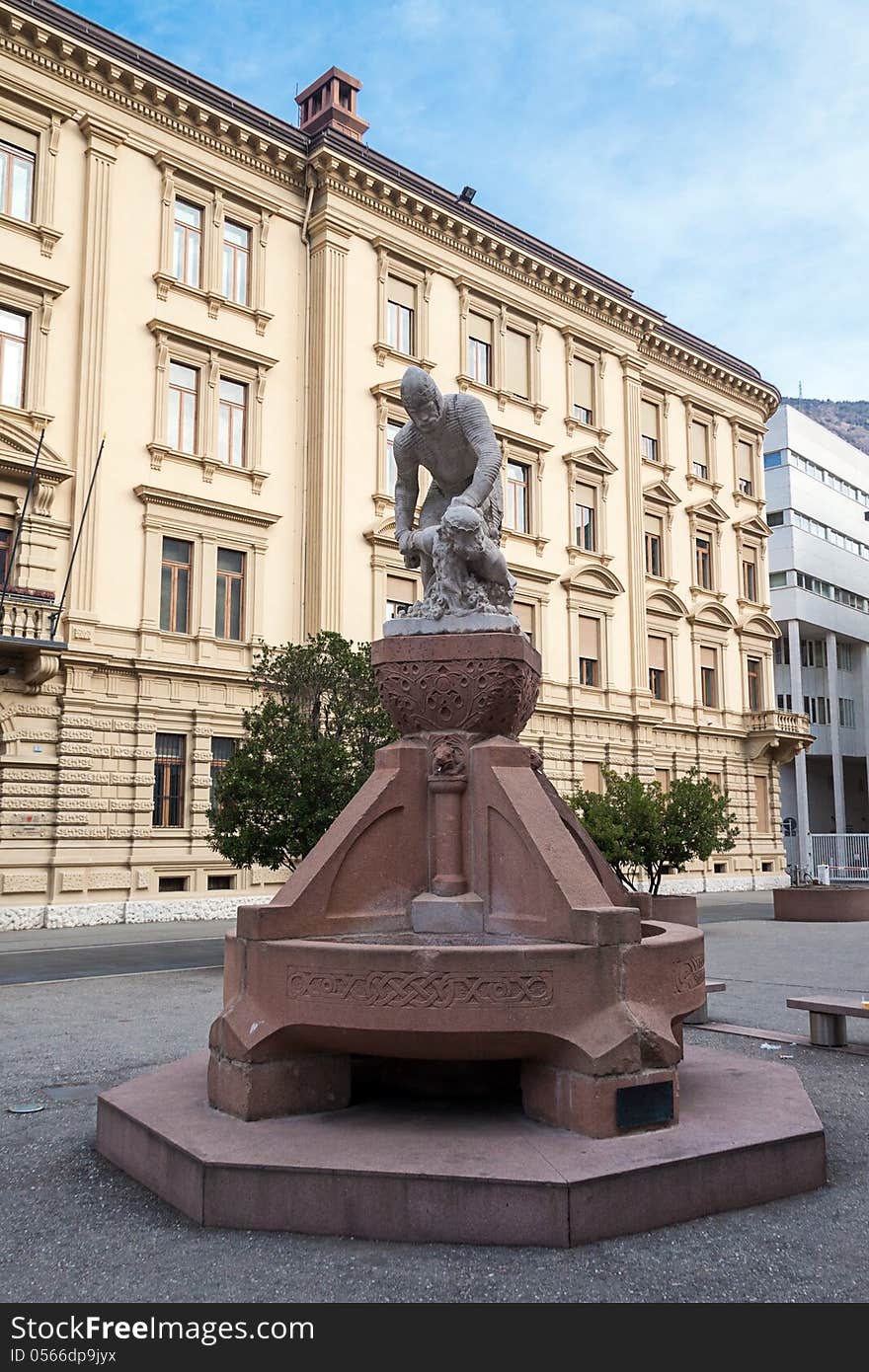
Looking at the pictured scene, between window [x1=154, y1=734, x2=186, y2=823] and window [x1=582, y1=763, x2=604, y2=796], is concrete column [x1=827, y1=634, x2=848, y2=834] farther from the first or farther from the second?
window [x1=154, y1=734, x2=186, y2=823]

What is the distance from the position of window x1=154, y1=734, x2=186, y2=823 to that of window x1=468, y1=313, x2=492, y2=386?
13910mm

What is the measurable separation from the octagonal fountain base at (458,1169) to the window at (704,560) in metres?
33.2

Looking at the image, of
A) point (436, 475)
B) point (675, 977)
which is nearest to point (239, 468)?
point (436, 475)

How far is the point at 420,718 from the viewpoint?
639 centimetres

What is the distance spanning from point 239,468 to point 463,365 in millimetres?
8235

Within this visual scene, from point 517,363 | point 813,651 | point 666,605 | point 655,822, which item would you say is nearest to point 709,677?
point 666,605

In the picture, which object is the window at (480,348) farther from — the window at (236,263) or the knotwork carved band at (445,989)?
the knotwork carved band at (445,989)

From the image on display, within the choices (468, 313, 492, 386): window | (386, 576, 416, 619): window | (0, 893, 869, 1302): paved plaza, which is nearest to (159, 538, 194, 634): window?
(386, 576, 416, 619): window

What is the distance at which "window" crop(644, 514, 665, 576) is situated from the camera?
3491cm

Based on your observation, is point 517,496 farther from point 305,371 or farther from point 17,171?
point 17,171

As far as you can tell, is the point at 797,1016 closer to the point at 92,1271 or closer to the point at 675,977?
the point at 675,977

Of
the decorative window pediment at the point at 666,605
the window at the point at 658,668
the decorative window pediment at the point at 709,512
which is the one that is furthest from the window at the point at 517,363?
the window at the point at 658,668

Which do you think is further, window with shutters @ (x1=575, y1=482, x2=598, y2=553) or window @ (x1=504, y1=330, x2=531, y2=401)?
window with shutters @ (x1=575, y1=482, x2=598, y2=553)

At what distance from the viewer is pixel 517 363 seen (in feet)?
102
